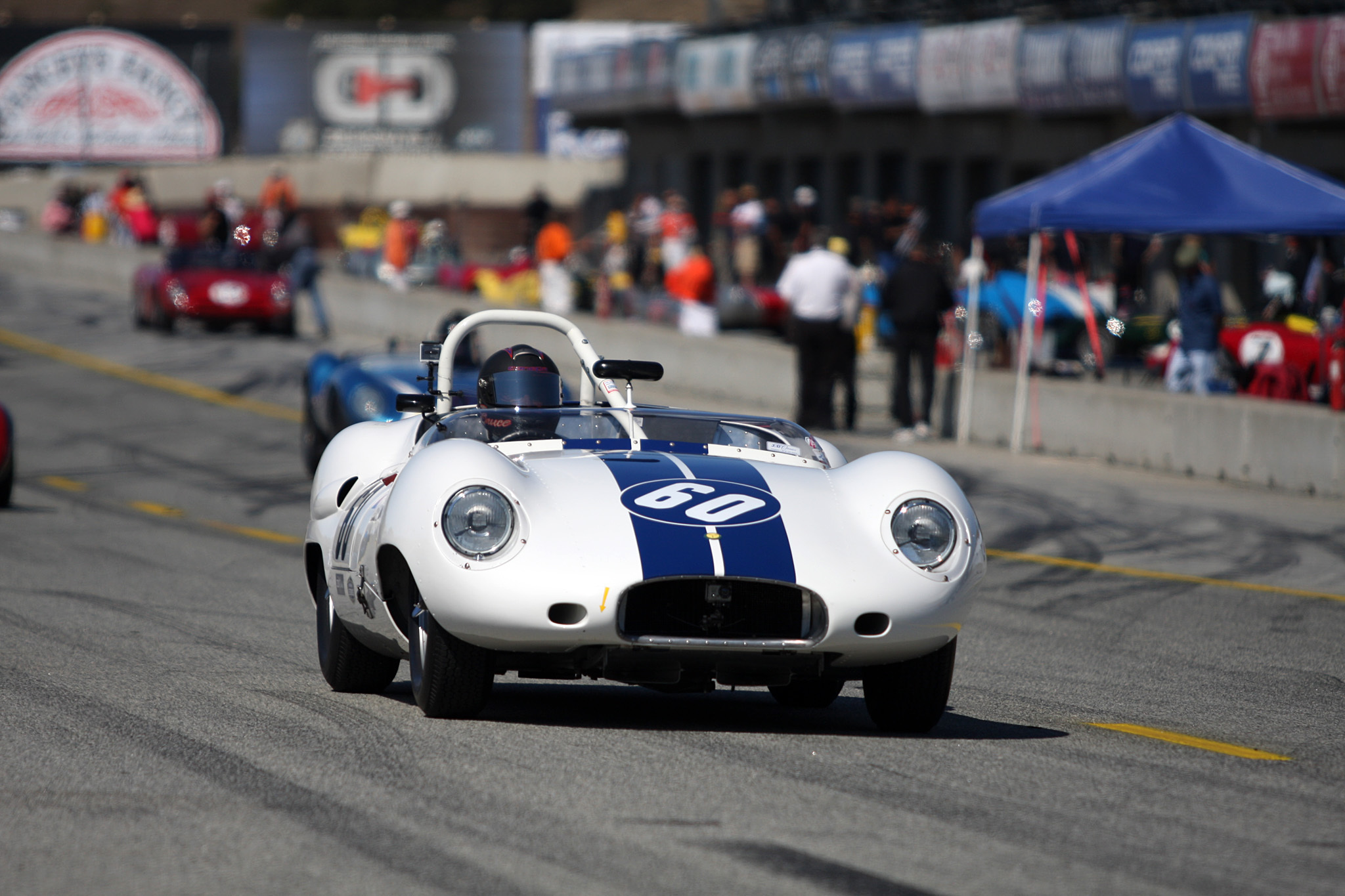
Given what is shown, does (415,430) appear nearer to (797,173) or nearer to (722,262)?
(722,262)

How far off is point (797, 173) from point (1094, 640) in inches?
1396

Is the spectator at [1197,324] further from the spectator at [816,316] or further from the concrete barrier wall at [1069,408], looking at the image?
the spectator at [816,316]

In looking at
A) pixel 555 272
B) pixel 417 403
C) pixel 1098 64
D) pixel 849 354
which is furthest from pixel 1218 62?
pixel 417 403

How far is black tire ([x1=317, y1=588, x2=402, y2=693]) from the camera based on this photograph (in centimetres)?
725

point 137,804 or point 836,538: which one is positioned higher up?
point 836,538

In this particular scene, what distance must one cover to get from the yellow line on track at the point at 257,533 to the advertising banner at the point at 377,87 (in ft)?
172

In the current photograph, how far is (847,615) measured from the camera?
244 inches

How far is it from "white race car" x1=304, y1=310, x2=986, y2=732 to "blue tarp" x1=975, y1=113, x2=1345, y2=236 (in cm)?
1114

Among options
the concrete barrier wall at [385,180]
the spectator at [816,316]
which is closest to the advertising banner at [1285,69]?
the spectator at [816,316]

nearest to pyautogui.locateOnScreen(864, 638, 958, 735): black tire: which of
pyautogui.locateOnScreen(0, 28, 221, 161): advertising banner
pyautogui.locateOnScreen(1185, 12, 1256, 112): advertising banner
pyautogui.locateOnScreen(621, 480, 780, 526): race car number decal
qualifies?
pyautogui.locateOnScreen(621, 480, 780, 526): race car number decal

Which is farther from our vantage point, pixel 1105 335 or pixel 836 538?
pixel 1105 335

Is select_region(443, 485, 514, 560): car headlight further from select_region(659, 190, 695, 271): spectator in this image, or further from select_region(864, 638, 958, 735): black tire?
select_region(659, 190, 695, 271): spectator

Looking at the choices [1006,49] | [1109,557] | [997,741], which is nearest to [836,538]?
[997,741]

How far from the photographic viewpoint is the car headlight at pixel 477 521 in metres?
6.23
